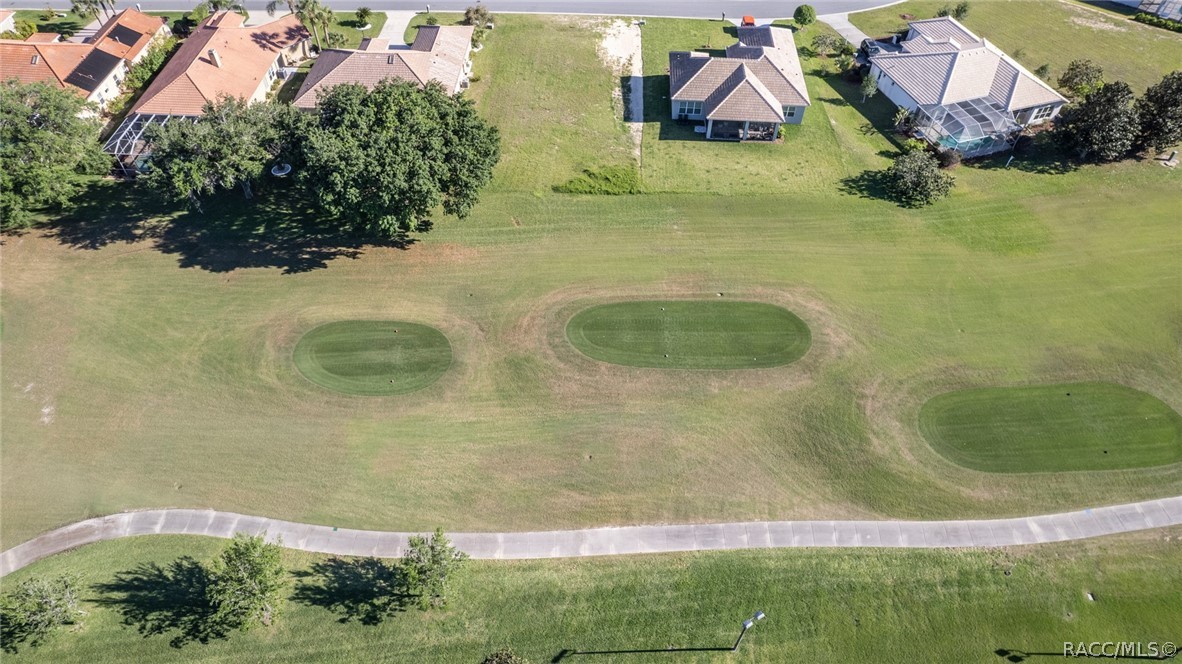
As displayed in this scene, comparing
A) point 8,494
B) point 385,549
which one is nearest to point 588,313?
point 385,549

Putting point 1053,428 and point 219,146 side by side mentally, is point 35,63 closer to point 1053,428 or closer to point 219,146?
point 219,146

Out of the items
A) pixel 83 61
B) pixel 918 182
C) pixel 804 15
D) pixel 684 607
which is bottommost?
pixel 684 607

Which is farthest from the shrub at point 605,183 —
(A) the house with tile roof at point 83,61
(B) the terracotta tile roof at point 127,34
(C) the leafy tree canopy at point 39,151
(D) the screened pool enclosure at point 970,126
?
(B) the terracotta tile roof at point 127,34

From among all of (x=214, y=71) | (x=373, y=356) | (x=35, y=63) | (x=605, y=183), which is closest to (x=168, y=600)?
(x=373, y=356)

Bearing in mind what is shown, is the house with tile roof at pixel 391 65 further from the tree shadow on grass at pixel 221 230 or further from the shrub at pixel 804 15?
the shrub at pixel 804 15

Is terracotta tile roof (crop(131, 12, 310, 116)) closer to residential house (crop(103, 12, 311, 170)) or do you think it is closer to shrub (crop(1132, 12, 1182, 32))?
residential house (crop(103, 12, 311, 170))

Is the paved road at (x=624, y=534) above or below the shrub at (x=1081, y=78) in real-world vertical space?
below

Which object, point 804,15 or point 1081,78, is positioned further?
point 804,15
